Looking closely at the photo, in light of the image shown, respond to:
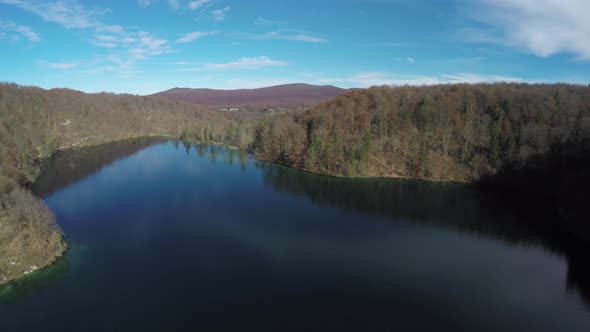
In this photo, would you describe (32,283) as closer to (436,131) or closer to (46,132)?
(436,131)

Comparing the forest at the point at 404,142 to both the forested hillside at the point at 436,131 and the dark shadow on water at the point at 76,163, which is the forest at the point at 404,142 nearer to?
the forested hillside at the point at 436,131

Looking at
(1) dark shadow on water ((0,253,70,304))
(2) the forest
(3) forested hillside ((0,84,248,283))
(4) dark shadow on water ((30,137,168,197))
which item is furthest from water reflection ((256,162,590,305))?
(4) dark shadow on water ((30,137,168,197))

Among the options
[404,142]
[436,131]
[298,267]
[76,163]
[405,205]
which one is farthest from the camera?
[76,163]

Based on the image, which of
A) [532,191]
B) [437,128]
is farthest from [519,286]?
[437,128]

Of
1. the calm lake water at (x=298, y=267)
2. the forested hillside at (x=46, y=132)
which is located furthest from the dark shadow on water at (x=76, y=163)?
the calm lake water at (x=298, y=267)

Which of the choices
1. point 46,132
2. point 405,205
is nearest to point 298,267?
point 405,205

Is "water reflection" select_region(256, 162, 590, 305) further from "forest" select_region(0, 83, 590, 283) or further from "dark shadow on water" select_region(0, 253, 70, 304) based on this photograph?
"dark shadow on water" select_region(0, 253, 70, 304)
